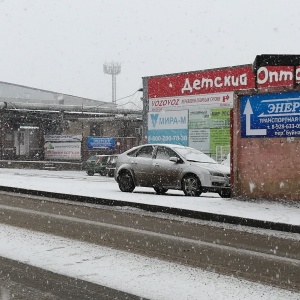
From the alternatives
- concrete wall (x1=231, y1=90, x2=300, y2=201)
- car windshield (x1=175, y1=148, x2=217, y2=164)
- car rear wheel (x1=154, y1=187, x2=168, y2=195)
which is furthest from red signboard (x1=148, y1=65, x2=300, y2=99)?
concrete wall (x1=231, y1=90, x2=300, y2=201)

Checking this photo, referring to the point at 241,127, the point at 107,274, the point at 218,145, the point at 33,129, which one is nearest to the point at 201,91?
the point at 218,145

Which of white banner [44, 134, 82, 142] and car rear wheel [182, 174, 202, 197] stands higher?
white banner [44, 134, 82, 142]

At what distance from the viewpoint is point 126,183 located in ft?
54.3

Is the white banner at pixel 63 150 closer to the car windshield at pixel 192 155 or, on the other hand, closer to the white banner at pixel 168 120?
the white banner at pixel 168 120

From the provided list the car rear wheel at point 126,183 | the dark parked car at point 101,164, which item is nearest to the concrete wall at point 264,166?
the car rear wheel at point 126,183

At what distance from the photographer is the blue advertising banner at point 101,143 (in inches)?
1767

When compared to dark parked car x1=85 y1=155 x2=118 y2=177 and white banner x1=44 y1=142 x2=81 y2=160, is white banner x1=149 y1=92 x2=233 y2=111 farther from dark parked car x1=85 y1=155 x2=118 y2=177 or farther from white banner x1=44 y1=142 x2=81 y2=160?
white banner x1=44 y1=142 x2=81 y2=160

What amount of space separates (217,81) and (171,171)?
15.2 m

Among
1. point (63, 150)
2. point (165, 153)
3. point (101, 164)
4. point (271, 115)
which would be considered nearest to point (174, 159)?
point (165, 153)

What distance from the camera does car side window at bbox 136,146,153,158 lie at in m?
16.4

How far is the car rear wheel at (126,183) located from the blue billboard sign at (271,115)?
Result: 4325 millimetres

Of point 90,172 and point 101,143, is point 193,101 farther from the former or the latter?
point 101,143

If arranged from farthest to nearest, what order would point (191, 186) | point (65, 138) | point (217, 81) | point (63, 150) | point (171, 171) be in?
1. point (63, 150)
2. point (65, 138)
3. point (217, 81)
4. point (171, 171)
5. point (191, 186)

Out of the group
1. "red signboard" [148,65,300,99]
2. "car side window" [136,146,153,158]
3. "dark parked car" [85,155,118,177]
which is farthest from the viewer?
"dark parked car" [85,155,118,177]
